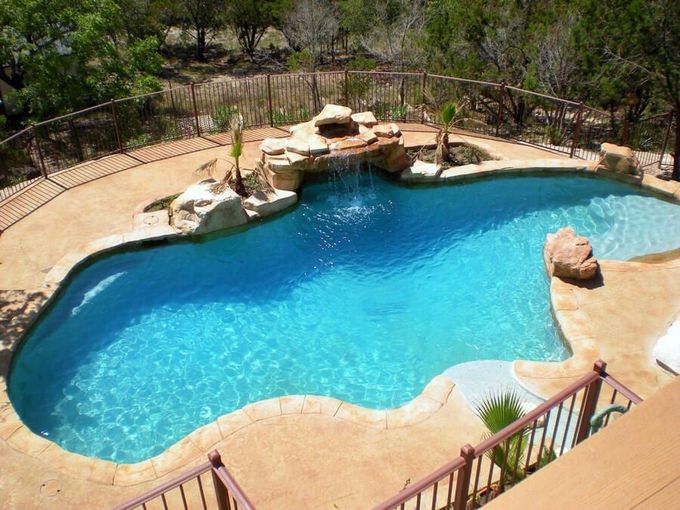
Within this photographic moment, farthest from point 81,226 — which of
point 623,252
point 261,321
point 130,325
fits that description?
point 623,252

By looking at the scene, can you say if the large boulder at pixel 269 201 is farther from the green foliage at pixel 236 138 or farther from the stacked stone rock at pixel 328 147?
the green foliage at pixel 236 138

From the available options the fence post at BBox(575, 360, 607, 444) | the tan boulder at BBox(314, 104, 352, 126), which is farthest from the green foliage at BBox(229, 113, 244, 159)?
the fence post at BBox(575, 360, 607, 444)

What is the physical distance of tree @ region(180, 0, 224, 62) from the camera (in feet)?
101

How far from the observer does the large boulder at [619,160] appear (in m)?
13.8

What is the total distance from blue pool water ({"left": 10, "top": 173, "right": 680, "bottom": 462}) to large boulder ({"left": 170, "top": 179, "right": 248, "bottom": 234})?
13.7 inches

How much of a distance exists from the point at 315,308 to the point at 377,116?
815 cm

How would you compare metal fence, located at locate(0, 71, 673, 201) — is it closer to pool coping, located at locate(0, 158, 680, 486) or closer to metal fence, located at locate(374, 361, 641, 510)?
pool coping, located at locate(0, 158, 680, 486)

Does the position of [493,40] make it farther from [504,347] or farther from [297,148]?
[504,347]

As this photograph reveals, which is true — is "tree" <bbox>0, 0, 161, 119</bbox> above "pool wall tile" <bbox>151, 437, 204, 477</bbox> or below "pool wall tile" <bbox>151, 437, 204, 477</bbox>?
above

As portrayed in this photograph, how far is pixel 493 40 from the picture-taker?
62.2 feet

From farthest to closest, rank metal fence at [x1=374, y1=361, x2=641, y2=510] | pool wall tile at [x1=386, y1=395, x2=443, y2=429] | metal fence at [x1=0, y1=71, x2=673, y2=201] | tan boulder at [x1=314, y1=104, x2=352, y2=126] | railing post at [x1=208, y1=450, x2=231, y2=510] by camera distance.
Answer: metal fence at [x1=0, y1=71, x2=673, y2=201] < tan boulder at [x1=314, y1=104, x2=352, y2=126] < pool wall tile at [x1=386, y1=395, x2=443, y2=429] < railing post at [x1=208, y1=450, x2=231, y2=510] < metal fence at [x1=374, y1=361, x2=641, y2=510]

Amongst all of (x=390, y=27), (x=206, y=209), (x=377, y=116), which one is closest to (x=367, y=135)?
(x=377, y=116)

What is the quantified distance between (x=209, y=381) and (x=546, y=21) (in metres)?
15.0

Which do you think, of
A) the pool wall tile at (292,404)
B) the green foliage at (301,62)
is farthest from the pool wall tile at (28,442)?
the green foliage at (301,62)
